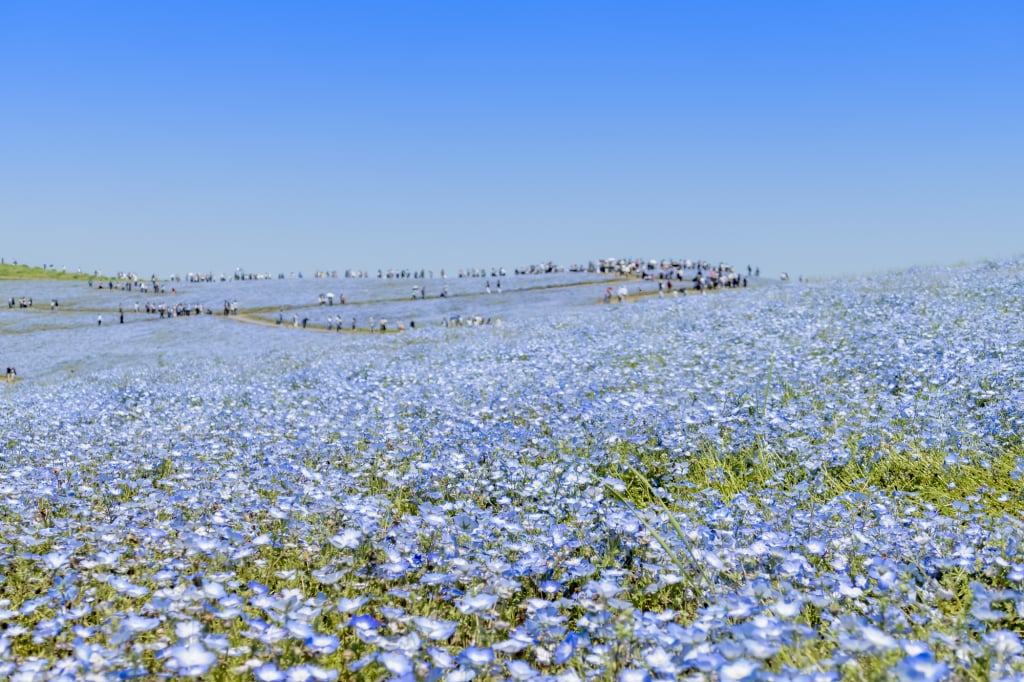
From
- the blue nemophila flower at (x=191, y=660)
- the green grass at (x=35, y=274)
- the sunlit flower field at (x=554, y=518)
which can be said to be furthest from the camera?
the green grass at (x=35, y=274)

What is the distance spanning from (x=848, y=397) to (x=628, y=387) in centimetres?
350

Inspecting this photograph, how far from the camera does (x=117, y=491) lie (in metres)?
7.26

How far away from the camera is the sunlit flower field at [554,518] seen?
3498 millimetres

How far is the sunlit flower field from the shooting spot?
3498 mm

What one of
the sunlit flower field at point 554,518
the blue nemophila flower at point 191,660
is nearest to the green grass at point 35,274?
the sunlit flower field at point 554,518

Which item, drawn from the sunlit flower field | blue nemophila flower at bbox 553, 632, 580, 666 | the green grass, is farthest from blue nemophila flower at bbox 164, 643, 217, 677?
the green grass

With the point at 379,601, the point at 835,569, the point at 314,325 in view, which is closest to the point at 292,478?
the point at 379,601

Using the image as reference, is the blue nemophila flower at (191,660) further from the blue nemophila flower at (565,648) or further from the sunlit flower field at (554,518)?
the blue nemophila flower at (565,648)

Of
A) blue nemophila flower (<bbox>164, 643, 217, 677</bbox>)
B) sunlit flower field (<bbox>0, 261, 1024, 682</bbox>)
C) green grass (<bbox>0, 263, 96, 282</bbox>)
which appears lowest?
sunlit flower field (<bbox>0, 261, 1024, 682</bbox>)

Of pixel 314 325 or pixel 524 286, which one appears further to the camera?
pixel 524 286

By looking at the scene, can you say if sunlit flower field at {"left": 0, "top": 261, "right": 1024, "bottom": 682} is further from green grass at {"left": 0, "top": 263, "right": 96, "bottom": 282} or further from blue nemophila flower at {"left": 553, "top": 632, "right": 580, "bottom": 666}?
green grass at {"left": 0, "top": 263, "right": 96, "bottom": 282}

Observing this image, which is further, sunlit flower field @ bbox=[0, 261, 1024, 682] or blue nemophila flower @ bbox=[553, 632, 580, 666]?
sunlit flower field @ bbox=[0, 261, 1024, 682]

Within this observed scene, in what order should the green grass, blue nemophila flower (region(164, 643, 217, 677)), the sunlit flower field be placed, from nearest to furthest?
1. blue nemophila flower (region(164, 643, 217, 677))
2. the sunlit flower field
3. the green grass

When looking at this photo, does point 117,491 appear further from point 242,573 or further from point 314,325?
point 314,325
